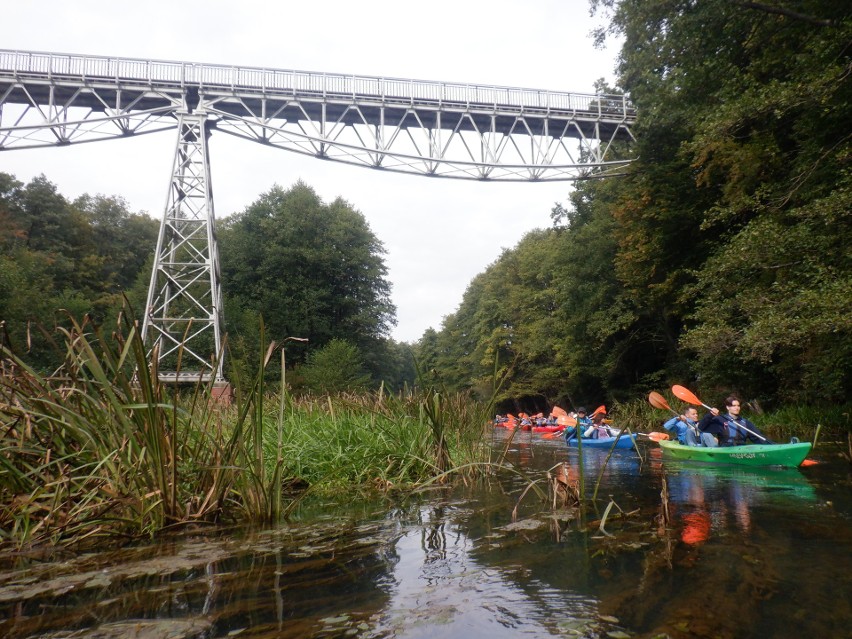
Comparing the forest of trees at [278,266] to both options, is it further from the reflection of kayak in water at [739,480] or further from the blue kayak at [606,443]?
the reflection of kayak in water at [739,480]

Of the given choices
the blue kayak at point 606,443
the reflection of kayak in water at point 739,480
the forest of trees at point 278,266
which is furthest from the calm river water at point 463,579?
the forest of trees at point 278,266

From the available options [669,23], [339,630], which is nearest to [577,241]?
[669,23]

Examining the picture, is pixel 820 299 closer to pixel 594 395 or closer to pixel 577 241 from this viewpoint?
pixel 577 241

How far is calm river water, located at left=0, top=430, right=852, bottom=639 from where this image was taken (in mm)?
1969

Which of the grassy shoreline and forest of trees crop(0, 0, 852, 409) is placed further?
forest of trees crop(0, 0, 852, 409)

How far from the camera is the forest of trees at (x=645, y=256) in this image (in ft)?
28.4

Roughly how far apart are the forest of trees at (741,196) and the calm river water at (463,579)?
52.1 inches

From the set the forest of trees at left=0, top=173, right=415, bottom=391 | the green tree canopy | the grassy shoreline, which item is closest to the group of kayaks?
the grassy shoreline

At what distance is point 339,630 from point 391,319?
102 feet

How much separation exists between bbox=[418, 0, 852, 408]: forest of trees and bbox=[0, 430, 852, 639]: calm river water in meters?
1.32

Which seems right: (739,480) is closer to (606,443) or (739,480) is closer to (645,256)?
(606,443)

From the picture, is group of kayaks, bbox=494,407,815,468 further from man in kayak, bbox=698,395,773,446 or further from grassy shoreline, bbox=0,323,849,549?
grassy shoreline, bbox=0,323,849,549

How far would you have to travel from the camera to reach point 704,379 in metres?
15.7

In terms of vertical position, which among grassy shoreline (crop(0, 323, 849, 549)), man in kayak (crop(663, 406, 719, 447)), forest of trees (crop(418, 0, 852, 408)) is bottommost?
man in kayak (crop(663, 406, 719, 447))
